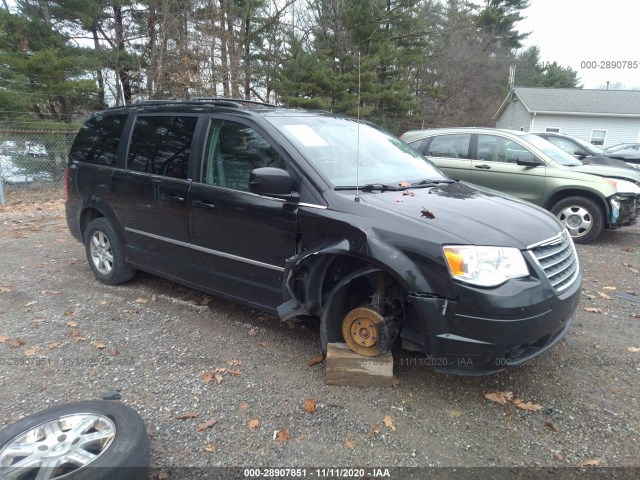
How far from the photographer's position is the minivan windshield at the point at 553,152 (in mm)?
7128

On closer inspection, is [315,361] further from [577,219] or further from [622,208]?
[622,208]

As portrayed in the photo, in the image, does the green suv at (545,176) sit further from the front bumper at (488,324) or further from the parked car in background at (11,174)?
the parked car in background at (11,174)

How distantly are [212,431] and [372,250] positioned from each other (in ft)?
4.67

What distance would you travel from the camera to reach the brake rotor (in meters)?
2.91

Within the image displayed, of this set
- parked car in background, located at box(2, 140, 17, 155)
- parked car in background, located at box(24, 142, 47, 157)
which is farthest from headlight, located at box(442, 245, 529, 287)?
parked car in background, located at box(24, 142, 47, 157)

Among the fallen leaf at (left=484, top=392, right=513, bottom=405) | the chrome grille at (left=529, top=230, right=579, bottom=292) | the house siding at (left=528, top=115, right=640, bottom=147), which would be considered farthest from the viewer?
the house siding at (left=528, top=115, right=640, bottom=147)

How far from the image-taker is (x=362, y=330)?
298cm

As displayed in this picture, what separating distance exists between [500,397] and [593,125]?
29.0m

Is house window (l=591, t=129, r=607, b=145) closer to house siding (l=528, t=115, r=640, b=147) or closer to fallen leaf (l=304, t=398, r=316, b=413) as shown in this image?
house siding (l=528, t=115, r=640, b=147)

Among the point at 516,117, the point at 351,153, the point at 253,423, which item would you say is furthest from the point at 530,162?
the point at 516,117

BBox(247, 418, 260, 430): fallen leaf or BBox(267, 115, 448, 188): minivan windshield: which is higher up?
BBox(267, 115, 448, 188): minivan windshield

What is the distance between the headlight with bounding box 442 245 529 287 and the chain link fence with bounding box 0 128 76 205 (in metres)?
10.6

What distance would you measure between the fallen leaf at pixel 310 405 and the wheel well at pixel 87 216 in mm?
3406

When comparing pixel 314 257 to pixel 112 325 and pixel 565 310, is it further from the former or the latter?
pixel 112 325
